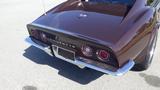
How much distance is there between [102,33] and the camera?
316 centimetres

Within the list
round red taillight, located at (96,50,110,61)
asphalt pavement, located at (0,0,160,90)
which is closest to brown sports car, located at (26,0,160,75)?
round red taillight, located at (96,50,110,61)

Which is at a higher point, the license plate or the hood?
the hood

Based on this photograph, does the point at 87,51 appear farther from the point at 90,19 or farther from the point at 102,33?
the point at 90,19

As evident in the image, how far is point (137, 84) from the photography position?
Answer: 3.57 metres

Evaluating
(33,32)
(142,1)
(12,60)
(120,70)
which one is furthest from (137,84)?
(12,60)

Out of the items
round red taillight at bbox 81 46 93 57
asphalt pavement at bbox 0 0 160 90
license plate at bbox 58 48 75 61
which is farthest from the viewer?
asphalt pavement at bbox 0 0 160 90

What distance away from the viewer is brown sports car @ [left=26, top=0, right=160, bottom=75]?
3051 millimetres

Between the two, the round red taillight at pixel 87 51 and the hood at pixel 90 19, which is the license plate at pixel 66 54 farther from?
the hood at pixel 90 19

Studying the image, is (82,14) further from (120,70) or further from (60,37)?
(120,70)

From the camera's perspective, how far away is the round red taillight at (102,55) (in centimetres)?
303

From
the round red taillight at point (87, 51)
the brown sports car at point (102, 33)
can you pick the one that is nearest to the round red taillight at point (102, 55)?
the brown sports car at point (102, 33)

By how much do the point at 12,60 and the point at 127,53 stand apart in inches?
87.0

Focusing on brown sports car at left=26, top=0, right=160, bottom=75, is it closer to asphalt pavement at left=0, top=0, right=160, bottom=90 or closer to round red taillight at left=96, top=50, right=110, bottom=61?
round red taillight at left=96, top=50, right=110, bottom=61

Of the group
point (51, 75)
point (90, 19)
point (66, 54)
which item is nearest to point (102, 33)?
point (90, 19)
